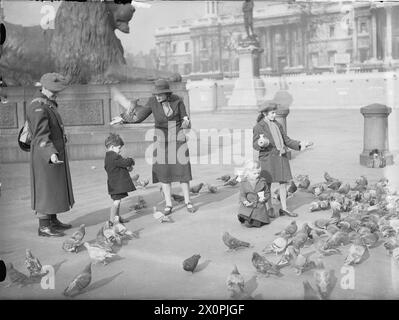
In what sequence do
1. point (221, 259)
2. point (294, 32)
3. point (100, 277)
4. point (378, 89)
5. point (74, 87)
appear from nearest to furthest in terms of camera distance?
1. point (100, 277)
2. point (221, 259)
3. point (74, 87)
4. point (378, 89)
5. point (294, 32)

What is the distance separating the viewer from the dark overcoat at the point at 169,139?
20.0 ft

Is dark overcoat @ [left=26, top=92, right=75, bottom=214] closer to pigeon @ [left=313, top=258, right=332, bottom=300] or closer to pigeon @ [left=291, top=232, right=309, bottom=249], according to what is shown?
pigeon @ [left=291, top=232, right=309, bottom=249]

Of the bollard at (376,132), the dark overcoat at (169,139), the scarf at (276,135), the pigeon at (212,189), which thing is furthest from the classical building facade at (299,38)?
the scarf at (276,135)

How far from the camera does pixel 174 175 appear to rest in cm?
619

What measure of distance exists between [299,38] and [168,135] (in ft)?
157

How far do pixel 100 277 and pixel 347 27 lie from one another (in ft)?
157

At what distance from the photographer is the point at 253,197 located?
215 inches

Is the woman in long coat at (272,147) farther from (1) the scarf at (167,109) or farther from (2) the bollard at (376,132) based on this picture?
(2) the bollard at (376,132)

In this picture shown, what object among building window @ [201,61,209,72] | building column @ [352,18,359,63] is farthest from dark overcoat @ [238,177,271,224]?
building column @ [352,18,359,63]

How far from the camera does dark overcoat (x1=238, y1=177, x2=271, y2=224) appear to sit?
5.47 metres

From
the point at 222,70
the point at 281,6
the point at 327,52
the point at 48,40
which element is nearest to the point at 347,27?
the point at 327,52

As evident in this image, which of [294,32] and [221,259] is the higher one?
[294,32]
